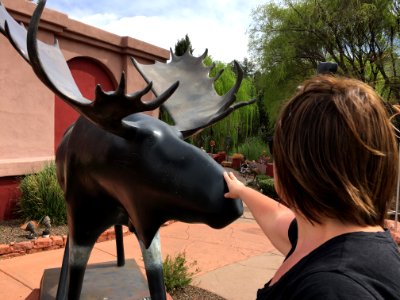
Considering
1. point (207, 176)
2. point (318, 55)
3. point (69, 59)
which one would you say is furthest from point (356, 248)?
point (318, 55)

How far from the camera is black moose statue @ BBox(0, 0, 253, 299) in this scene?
1.28 m

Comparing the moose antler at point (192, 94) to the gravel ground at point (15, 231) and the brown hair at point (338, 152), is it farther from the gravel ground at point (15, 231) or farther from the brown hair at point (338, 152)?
the gravel ground at point (15, 231)

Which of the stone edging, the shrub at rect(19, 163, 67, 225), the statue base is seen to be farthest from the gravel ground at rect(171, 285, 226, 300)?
the shrub at rect(19, 163, 67, 225)

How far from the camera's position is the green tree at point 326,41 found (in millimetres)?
11133

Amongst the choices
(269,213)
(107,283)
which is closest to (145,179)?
(269,213)

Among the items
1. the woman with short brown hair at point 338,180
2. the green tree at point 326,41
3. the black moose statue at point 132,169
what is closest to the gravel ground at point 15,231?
the black moose statue at point 132,169

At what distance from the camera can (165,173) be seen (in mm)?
1354

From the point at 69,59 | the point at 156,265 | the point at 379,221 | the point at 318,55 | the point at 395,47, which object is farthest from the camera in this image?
the point at 318,55

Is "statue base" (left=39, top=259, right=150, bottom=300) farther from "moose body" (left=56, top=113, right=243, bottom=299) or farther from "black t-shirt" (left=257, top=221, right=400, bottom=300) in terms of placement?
"black t-shirt" (left=257, top=221, right=400, bottom=300)

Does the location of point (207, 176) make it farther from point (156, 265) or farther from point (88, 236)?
point (88, 236)

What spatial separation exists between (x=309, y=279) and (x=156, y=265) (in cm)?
118

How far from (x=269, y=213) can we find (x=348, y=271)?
70 cm

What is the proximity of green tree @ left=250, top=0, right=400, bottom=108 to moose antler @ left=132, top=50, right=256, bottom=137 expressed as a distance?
29.5ft

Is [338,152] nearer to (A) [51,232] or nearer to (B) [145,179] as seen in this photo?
(B) [145,179]
